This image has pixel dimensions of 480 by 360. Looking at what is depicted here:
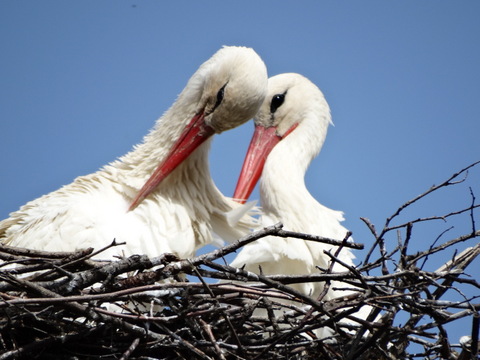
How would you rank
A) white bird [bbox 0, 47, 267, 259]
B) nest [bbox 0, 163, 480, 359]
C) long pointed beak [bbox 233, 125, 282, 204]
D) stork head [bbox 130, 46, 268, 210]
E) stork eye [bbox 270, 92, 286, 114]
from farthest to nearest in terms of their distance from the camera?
stork eye [bbox 270, 92, 286, 114]
long pointed beak [bbox 233, 125, 282, 204]
stork head [bbox 130, 46, 268, 210]
white bird [bbox 0, 47, 267, 259]
nest [bbox 0, 163, 480, 359]

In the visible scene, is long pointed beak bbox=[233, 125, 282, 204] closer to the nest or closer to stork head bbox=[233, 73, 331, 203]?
stork head bbox=[233, 73, 331, 203]

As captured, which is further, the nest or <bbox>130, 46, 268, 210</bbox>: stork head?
<bbox>130, 46, 268, 210</bbox>: stork head

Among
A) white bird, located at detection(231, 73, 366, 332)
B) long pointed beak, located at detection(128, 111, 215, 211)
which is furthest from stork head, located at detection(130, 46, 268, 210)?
white bird, located at detection(231, 73, 366, 332)

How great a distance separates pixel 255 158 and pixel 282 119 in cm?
26

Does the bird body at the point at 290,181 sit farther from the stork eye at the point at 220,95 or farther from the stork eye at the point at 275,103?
the stork eye at the point at 220,95

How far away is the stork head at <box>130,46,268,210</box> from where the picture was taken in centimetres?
348

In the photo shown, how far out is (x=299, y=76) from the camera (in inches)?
191

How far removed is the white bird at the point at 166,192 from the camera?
10.3 ft

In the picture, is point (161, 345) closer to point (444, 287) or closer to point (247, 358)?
point (247, 358)

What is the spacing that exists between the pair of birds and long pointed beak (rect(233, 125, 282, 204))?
1.41 ft

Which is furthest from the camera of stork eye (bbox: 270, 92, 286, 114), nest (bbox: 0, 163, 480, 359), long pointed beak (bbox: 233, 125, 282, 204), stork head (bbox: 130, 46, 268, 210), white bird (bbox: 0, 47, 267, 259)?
stork eye (bbox: 270, 92, 286, 114)

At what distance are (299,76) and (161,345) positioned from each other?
2773 millimetres

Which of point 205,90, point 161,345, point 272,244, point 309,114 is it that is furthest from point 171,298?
point 309,114

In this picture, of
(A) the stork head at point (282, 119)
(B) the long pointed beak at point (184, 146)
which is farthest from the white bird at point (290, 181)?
(B) the long pointed beak at point (184, 146)
